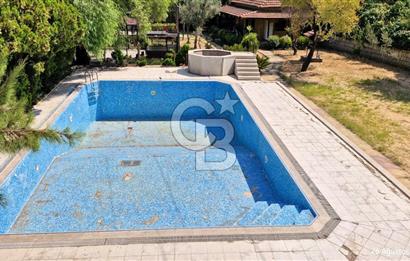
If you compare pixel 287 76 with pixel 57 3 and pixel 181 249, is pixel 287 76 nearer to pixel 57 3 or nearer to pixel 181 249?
pixel 57 3

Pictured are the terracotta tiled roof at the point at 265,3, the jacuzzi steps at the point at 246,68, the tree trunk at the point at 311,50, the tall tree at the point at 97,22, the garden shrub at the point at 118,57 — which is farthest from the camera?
the terracotta tiled roof at the point at 265,3

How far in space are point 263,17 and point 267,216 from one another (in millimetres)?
24014

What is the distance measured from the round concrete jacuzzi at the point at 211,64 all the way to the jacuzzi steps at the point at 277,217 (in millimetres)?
11757

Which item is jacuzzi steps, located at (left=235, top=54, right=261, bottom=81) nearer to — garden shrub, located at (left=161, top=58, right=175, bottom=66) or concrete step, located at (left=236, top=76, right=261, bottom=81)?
concrete step, located at (left=236, top=76, right=261, bottom=81)

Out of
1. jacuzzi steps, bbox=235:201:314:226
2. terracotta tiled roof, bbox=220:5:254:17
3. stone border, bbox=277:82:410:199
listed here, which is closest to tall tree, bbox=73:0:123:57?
stone border, bbox=277:82:410:199

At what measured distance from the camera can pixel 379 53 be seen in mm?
23438

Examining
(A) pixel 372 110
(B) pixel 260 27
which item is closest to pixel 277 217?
(A) pixel 372 110

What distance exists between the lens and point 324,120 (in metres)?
13.3

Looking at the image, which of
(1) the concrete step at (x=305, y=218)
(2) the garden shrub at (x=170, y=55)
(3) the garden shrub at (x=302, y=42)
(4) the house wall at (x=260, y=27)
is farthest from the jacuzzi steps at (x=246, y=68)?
(4) the house wall at (x=260, y=27)

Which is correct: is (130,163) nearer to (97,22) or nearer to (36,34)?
(36,34)

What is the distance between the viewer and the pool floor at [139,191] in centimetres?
866

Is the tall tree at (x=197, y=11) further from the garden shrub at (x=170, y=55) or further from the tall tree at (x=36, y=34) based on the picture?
the tall tree at (x=36, y=34)

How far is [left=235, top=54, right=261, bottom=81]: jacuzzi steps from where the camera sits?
18.8 metres

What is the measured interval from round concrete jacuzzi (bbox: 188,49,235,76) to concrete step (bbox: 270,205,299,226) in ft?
39.4
